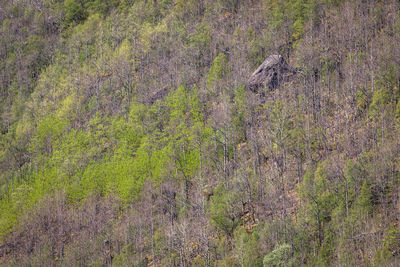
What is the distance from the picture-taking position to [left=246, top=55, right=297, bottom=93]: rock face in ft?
179

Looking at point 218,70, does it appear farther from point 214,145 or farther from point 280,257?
point 280,257

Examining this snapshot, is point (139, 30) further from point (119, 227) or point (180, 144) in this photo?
point (119, 227)

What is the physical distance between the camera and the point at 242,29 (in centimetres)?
7288

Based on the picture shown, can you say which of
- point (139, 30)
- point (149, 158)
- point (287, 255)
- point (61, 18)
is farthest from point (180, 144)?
point (61, 18)

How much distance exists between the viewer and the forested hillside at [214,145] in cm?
3262

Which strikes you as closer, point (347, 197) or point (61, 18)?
point (347, 197)

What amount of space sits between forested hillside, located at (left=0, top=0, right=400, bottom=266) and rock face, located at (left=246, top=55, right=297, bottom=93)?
74 centimetres

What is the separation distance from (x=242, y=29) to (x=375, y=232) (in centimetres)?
5081

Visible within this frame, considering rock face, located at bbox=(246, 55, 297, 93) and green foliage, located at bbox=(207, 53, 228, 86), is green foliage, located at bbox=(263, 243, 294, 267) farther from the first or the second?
green foliage, located at bbox=(207, 53, 228, 86)

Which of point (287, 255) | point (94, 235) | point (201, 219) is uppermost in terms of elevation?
point (287, 255)

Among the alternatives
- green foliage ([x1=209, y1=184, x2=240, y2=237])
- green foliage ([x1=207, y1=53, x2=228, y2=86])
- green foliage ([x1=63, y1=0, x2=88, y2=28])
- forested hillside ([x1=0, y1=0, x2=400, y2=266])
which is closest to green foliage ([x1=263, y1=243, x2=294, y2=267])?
forested hillside ([x1=0, y1=0, x2=400, y2=266])

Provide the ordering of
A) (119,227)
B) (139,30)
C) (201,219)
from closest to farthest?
(201,219) → (119,227) → (139,30)

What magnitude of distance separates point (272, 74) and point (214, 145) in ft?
46.5

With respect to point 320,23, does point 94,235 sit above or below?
below
